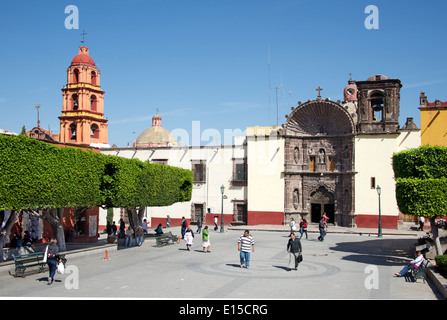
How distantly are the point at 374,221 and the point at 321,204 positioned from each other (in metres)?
5.05

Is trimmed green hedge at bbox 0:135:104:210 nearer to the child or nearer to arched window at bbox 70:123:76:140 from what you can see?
the child

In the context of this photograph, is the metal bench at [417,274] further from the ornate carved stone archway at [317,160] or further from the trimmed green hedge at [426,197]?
the ornate carved stone archway at [317,160]

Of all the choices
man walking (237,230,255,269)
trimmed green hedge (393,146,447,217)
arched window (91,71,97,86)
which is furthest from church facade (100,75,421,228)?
man walking (237,230,255,269)

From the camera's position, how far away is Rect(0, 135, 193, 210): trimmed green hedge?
17.3 metres

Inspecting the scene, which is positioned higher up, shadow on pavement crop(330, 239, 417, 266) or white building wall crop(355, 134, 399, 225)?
white building wall crop(355, 134, 399, 225)

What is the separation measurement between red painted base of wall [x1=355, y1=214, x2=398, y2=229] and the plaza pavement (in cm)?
1216

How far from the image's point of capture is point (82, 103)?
48344mm

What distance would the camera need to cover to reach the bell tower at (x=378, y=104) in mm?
38812

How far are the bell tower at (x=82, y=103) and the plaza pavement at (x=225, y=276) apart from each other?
84.7 ft

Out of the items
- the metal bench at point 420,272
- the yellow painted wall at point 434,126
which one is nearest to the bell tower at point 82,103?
the yellow painted wall at point 434,126
